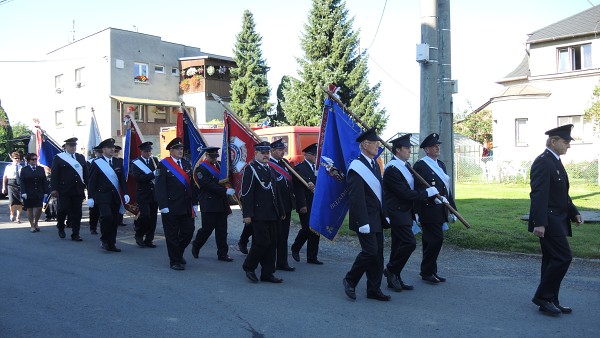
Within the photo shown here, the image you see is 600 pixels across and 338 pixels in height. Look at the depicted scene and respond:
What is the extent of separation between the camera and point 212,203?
8.71 metres

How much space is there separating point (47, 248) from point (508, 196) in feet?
43.0

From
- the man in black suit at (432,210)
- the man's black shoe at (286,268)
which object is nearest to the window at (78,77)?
the man's black shoe at (286,268)

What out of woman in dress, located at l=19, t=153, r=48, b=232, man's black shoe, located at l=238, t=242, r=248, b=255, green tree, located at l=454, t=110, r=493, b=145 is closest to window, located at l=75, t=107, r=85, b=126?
woman in dress, located at l=19, t=153, r=48, b=232

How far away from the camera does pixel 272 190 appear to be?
7254 millimetres

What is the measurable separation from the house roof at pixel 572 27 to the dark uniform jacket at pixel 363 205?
25602 millimetres

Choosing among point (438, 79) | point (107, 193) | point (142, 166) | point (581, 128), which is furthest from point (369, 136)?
point (581, 128)

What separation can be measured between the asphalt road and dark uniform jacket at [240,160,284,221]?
93 centimetres

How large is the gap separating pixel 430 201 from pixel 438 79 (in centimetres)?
406

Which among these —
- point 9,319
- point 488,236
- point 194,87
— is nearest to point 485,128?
point 194,87

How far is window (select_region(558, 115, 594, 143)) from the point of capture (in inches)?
1047

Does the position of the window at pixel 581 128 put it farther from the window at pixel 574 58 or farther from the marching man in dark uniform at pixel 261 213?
the marching man in dark uniform at pixel 261 213

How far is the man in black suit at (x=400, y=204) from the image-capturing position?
663 cm

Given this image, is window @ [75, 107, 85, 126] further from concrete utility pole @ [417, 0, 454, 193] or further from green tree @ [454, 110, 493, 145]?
concrete utility pole @ [417, 0, 454, 193]

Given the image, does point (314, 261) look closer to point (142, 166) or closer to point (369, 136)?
point (369, 136)
